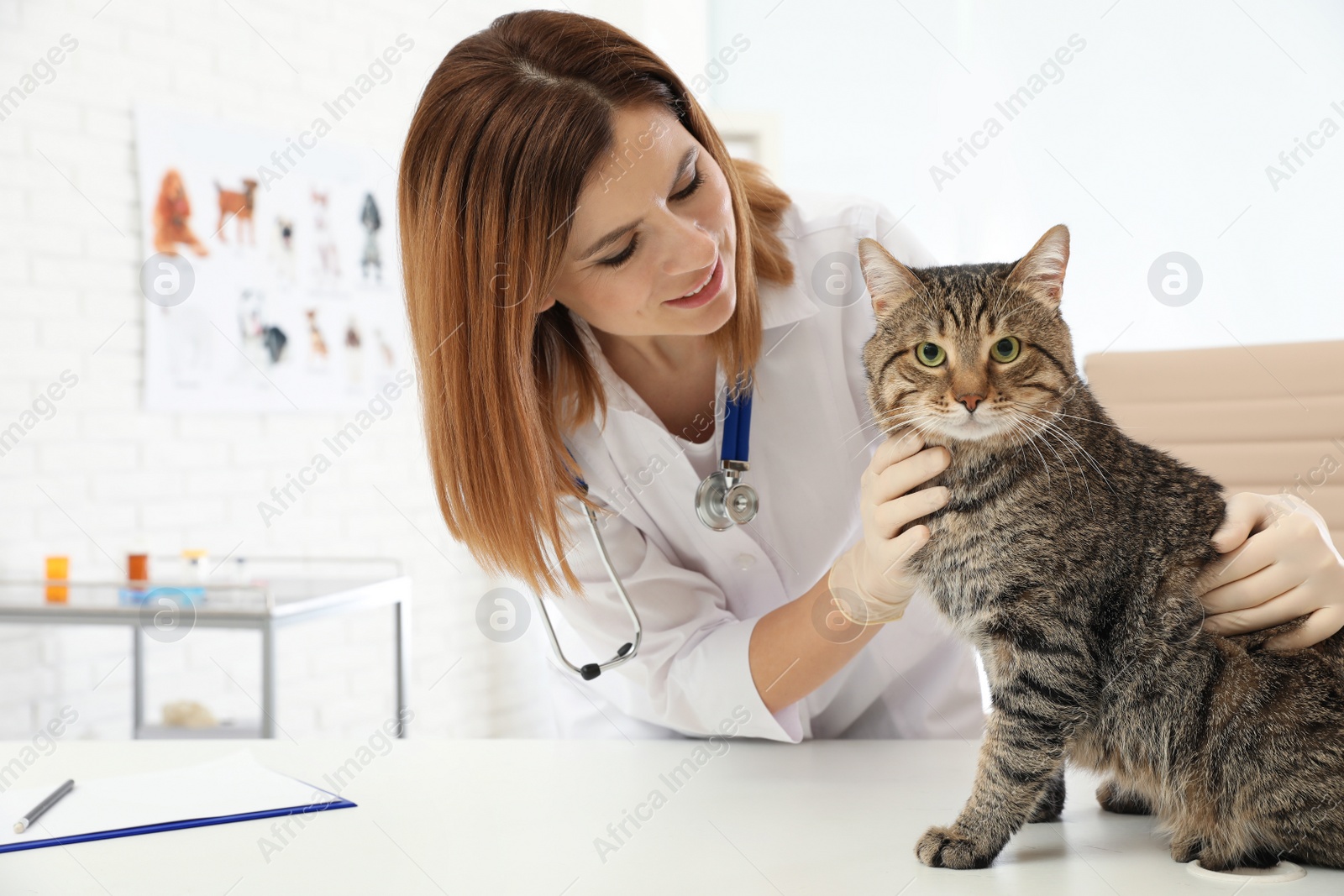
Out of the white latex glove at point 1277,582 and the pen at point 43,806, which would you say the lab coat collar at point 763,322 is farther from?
the pen at point 43,806

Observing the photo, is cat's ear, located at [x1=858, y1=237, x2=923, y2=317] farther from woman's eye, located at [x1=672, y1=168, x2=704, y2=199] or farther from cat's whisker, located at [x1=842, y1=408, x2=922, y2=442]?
woman's eye, located at [x1=672, y1=168, x2=704, y2=199]

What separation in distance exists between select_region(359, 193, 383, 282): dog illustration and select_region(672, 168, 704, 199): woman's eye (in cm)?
255

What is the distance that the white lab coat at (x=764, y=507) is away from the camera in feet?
4.65

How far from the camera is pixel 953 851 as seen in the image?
0.89 metres

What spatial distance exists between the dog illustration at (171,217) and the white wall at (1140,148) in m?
2.50

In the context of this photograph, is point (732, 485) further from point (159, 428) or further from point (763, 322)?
point (159, 428)

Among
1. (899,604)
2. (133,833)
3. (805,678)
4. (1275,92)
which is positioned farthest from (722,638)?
(1275,92)

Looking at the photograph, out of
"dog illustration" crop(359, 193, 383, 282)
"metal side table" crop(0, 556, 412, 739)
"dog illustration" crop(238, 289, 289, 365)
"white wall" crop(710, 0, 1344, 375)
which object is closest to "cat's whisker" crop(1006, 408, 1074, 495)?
"metal side table" crop(0, 556, 412, 739)

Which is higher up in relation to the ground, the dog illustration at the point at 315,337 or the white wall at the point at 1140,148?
the white wall at the point at 1140,148

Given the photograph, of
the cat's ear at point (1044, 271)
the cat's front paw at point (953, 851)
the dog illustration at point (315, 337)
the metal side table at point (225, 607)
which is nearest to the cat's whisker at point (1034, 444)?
the cat's ear at point (1044, 271)

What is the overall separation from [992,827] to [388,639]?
3040mm

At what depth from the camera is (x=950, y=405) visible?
1.01 m

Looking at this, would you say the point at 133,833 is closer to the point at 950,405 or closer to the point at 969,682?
the point at 950,405

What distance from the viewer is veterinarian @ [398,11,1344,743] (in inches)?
45.9
